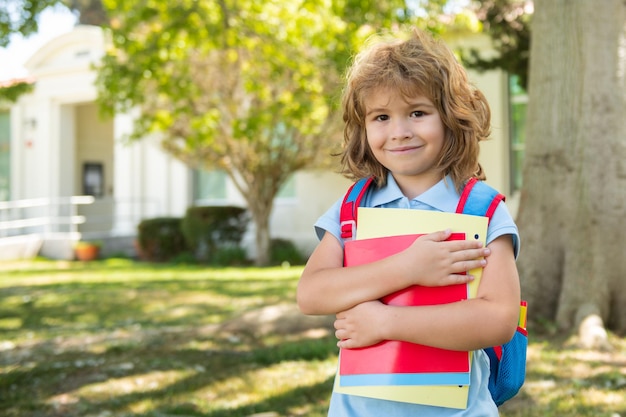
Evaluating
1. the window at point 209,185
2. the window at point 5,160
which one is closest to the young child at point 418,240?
the window at point 209,185

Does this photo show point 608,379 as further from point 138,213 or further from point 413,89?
point 138,213

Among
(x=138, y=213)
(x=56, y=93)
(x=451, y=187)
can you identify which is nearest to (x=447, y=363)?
(x=451, y=187)

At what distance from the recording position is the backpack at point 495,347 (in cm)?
182

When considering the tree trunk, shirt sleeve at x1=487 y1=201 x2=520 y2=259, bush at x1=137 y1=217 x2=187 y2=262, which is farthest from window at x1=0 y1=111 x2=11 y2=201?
shirt sleeve at x1=487 y1=201 x2=520 y2=259

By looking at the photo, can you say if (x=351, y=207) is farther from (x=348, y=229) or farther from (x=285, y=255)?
(x=285, y=255)

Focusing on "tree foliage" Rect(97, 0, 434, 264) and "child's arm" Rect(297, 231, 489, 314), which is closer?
"child's arm" Rect(297, 231, 489, 314)

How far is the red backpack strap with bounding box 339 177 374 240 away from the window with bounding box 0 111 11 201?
21629mm

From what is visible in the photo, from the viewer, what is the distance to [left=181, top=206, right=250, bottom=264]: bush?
50.2ft

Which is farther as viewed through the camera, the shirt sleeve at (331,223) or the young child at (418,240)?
the shirt sleeve at (331,223)

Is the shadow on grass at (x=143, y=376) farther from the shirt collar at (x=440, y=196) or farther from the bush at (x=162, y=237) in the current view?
the bush at (x=162, y=237)

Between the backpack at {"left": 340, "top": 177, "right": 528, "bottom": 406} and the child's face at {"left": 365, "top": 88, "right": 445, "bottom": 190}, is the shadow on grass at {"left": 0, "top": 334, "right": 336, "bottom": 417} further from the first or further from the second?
the child's face at {"left": 365, "top": 88, "right": 445, "bottom": 190}

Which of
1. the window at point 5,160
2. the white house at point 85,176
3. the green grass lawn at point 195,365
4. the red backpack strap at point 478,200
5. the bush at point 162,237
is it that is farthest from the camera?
the window at point 5,160

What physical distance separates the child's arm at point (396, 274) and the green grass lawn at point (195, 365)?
2.24 m

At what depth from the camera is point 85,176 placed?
21766mm
